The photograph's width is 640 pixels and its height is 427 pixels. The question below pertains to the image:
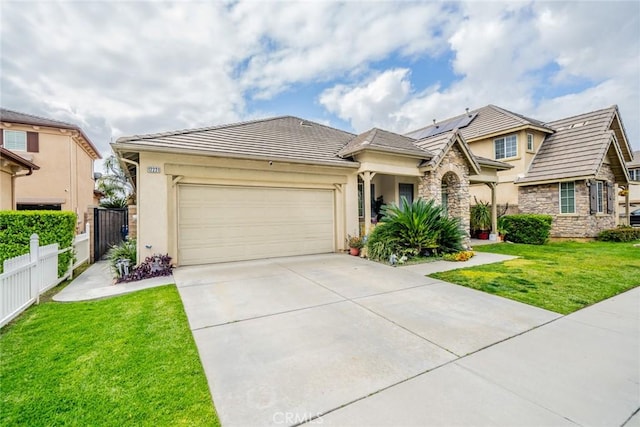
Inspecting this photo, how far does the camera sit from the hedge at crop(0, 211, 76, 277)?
5715 millimetres

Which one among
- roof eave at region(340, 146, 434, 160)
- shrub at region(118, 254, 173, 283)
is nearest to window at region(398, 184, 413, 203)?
roof eave at region(340, 146, 434, 160)

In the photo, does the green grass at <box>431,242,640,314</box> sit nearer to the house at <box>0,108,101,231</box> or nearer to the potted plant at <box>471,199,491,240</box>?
the potted plant at <box>471,199,491,240</box>

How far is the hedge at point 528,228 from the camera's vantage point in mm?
12797

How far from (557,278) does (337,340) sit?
20.0 feet

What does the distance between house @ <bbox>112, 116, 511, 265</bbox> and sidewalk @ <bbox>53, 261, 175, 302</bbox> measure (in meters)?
1.09

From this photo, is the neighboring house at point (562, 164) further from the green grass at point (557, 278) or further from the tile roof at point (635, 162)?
the tile roof at point (635, 162)

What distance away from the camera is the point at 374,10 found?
8.29 meters

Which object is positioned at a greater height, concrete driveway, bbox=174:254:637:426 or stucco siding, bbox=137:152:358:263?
stucco siding, bbox=137:152:358:263

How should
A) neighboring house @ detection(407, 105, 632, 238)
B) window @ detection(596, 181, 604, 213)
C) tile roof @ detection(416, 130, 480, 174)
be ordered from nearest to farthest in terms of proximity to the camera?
tile roof @ detection(416, 130, 480, 174) < neighboring house @ detection(407, 105, 632, 238) < window @ detection(596, 181, 604, 213)

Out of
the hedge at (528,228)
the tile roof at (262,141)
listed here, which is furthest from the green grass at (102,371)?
the hedge at (528,228)

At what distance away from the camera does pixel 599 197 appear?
48.0 feet

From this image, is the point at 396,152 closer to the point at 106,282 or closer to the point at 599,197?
the point at 106,282

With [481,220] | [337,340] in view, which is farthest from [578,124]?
[337,340]

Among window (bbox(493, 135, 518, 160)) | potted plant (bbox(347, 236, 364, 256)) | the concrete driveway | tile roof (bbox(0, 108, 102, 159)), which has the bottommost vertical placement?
the concrete driveway
